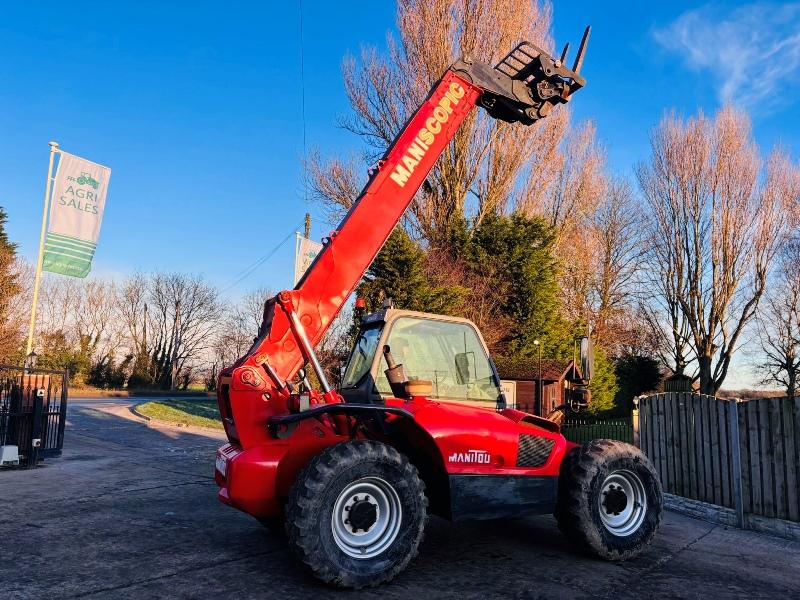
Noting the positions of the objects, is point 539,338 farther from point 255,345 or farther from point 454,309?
point 255,345

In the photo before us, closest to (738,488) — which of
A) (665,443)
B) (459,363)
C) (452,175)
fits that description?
(665,443)

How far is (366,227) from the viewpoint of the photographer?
224 inches

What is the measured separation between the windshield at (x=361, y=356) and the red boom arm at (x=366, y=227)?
A: 0.45 m

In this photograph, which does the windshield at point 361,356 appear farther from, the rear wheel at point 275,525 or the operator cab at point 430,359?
the rear wheel at point 275,525

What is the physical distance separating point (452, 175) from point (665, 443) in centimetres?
2003

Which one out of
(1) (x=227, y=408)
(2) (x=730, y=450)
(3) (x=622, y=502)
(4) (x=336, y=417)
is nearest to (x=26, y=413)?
(1) (x=227, y=408)

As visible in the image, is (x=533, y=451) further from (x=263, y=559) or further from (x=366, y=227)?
(x=366, y=227)

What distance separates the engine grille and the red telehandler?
1 cm

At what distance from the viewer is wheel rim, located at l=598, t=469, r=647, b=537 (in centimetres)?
525

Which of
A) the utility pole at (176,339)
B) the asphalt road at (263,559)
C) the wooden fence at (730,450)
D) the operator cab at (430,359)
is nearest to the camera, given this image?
the asphalt road at (263,559)

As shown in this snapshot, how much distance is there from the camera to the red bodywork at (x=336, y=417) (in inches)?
179

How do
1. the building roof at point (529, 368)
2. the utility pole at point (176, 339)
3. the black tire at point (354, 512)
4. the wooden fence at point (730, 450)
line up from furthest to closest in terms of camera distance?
the utility pole at point (176, 339), the building roof at point (529, 368), the wooden fence at point (730, 450), the black tire at point (354, 512)

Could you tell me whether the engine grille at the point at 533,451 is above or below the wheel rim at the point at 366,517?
above

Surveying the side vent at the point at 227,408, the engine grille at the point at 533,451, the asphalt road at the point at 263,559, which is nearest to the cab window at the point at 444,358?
the engine grille at the point at 533,451
